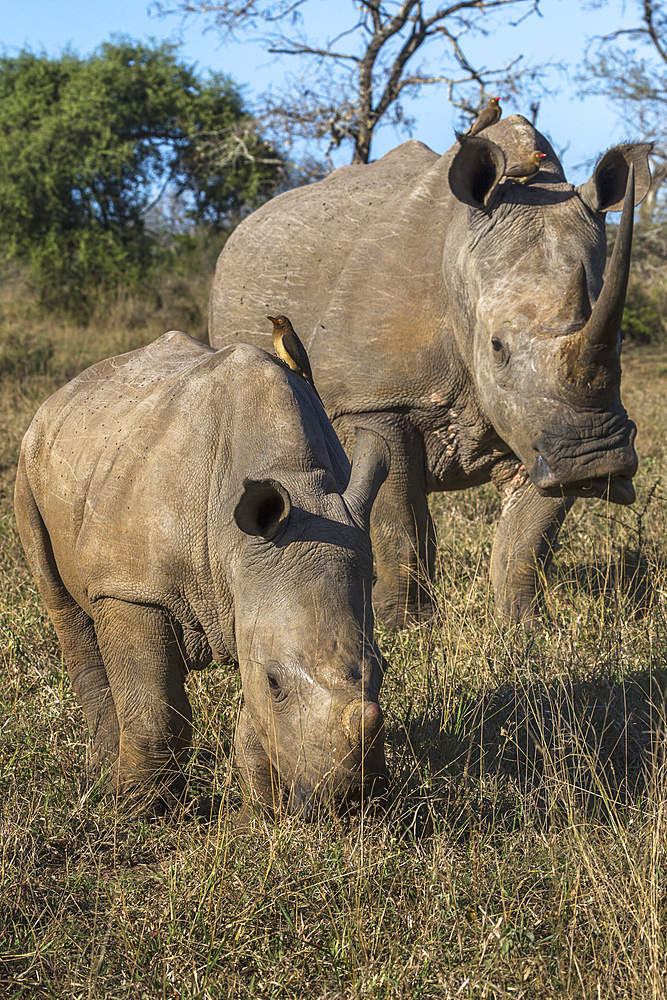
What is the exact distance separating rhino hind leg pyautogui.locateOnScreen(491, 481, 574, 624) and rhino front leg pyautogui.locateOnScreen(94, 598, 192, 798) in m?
2.28

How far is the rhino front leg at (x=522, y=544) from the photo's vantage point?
566 centimetres

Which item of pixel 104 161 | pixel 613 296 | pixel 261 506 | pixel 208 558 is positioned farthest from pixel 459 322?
pixel 104 161

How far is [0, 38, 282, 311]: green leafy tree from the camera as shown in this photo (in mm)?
17766

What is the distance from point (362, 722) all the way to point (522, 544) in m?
3.07

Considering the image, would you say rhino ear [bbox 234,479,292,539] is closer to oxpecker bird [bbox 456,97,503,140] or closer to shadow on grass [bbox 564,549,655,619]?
shadow on grass [bbox 564,549,655,619]

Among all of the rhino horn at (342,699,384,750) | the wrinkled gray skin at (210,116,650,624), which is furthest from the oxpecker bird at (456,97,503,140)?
the rhino horn at (342,699,384,750)

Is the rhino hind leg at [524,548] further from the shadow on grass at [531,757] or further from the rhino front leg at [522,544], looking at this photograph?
the shadow on grass at [531,757]

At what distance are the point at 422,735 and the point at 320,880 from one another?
105 centimetres

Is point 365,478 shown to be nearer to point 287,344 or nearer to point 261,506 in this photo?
point 261,506

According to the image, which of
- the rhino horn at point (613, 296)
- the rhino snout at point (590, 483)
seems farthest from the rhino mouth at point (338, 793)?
the rhino horn at point (613, 296)

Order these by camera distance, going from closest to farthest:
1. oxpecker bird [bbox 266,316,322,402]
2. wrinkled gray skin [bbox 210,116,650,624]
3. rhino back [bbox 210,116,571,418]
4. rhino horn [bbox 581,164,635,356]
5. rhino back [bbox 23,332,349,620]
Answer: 1. rhino back [bbox 23,332,349,620]
2. rhino horn [bbox 581,164,635,356]
3. wrinkled gray skin [bbox 210,116,650,624]
4. oxpecker bird [bbox 266,316,322,402]
5. rhino back [bbox 210,116,571,418]

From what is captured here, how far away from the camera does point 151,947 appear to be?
307 centimetres

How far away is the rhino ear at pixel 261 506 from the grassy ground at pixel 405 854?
84cm

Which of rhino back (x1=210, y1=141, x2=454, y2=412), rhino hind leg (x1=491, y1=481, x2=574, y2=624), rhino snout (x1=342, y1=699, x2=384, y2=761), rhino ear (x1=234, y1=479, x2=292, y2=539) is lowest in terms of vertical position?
rhino hind leg (x1=491, y1=481, x2=574, y2=624)
